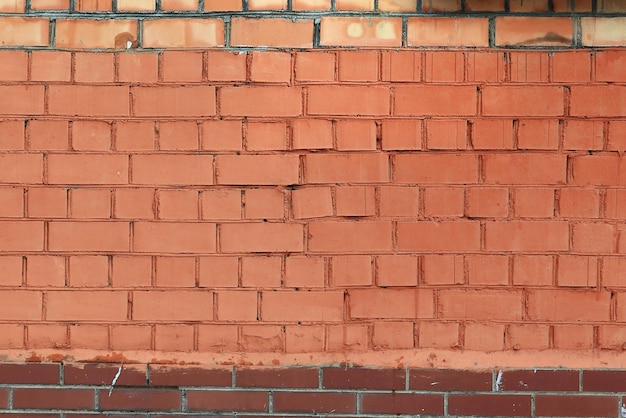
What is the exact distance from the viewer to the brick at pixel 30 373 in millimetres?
2676

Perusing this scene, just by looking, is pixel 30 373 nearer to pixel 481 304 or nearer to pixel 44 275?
pixel 44 275

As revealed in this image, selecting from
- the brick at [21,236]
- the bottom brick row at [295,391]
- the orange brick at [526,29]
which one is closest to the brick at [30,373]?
the bottom brick row at [295,391]

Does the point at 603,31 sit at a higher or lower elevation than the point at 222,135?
higher

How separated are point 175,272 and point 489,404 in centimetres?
136

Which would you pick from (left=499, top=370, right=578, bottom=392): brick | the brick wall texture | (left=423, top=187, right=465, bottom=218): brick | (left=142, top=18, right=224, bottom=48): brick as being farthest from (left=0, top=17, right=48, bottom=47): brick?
(left=499, top=370, right=578, bottom=392): brick

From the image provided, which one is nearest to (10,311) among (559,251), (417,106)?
(417,106)

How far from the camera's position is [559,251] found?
2621mm

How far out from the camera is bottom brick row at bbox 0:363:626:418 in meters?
2.66

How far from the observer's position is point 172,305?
2660mm

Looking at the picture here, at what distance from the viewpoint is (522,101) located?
2609 mm

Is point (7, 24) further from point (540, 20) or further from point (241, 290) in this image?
point (540, 20)

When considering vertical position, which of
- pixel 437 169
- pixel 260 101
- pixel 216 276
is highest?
pixel 260 101

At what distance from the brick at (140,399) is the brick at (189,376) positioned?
4cm

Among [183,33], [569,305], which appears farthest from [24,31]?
[569,305]
